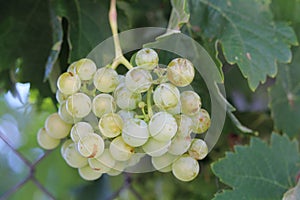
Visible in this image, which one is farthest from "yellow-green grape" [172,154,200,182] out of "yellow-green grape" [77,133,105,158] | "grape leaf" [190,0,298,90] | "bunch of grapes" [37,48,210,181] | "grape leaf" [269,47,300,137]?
"grape leaf" [269,47,300,137]

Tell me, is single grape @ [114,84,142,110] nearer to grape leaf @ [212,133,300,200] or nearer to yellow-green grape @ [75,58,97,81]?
yellow-green grape @ [75,58,97,81]

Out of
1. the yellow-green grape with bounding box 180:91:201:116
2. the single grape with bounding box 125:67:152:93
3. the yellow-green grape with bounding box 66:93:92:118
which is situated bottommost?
the yellow-green grape with bounding box 180:91:201:116

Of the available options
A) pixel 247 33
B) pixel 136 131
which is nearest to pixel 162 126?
pixel 136 131

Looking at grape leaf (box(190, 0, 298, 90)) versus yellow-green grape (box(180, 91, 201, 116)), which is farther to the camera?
grape leaf (box(190, 0, 298, 90))

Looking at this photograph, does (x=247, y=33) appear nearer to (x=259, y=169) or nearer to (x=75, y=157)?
(x=259, y=169)

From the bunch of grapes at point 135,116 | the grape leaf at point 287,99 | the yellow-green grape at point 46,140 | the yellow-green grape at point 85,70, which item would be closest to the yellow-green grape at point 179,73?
the bunch of grapes at point 135,116

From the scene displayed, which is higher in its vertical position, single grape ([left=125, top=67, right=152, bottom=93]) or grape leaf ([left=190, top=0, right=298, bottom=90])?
single grape ([left=125, top=67, right=152, bottom=93])

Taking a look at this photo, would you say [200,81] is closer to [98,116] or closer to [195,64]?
[195,64]

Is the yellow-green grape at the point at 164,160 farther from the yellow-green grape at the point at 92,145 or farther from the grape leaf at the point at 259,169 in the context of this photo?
the grape leaf at the point at 259,169
